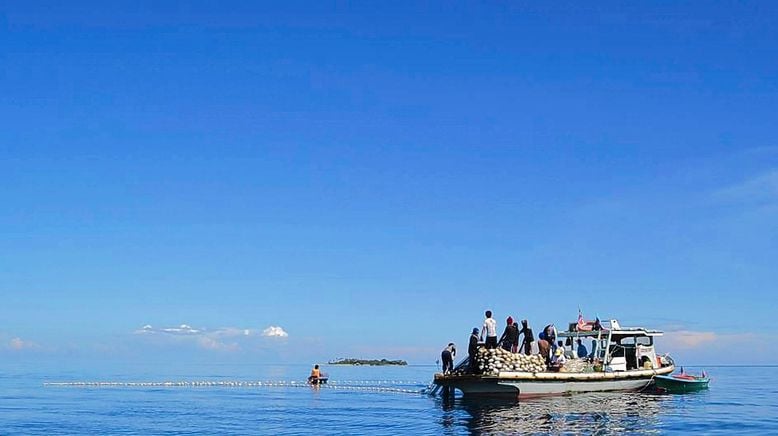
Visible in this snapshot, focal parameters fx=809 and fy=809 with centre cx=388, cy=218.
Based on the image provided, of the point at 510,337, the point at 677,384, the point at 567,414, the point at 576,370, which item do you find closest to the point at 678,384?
the point at 677,384

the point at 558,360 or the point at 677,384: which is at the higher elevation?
the point at 558,360

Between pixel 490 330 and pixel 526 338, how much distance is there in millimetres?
3172

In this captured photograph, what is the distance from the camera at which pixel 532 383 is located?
42938 mm

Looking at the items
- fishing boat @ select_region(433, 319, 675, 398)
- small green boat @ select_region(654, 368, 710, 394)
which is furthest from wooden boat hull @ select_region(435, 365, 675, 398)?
small green boat @ select_region(654, 368, 710, 394)

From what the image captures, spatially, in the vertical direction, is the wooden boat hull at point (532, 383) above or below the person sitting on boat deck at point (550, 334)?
below

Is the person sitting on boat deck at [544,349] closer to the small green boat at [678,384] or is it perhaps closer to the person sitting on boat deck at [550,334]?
the person sitting on boat deck at [550,334]

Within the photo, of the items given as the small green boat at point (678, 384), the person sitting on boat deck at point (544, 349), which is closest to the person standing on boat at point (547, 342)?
the person sitting on boat deck at point (544, 349)

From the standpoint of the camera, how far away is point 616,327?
50.2m

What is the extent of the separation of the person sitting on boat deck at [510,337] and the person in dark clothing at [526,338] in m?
0.52

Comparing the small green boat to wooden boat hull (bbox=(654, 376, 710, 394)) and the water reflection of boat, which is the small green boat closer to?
wooden boat hull (bbox=(654, 376, 710, 394))

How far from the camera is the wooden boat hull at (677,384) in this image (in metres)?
51.4

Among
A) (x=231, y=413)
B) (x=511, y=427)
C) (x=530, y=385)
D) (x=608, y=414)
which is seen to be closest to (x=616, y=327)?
(x=530, y=385)

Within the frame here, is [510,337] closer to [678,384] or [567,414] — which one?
[567,414]

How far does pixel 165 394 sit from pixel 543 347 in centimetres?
2952
